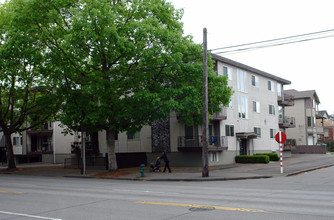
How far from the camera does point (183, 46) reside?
25.0 m

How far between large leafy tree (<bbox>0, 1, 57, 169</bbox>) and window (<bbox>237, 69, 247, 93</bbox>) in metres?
18.2

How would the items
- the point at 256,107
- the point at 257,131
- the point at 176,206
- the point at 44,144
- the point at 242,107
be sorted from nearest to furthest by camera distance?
the point at 176,206, the point at 242,107, the point at 257,131, the point at 256,107, the point at 44,144

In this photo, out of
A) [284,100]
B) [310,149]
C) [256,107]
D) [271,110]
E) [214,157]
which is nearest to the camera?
[214,157]

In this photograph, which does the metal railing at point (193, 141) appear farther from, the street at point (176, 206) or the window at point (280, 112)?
the street at point (176, 206)

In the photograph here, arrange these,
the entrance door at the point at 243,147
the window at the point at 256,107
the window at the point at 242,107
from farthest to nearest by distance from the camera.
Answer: the window at the point at 256,107, the entrance door at the point at 243,147, the window at the point at 242,107

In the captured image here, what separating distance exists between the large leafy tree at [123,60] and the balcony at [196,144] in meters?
5.55

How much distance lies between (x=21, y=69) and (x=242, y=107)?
21.4 m

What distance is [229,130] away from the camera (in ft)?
117

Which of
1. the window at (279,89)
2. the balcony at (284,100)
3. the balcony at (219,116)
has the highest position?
the window at (279,89)

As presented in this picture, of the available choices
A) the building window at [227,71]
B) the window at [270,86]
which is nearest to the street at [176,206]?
the building window at [227,71]

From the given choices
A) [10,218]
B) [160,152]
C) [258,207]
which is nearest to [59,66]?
[160,152]

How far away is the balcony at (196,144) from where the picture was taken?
3184 cm

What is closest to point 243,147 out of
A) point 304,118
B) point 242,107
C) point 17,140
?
point 242,107

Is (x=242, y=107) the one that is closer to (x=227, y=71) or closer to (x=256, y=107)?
(x=256, y=107)
